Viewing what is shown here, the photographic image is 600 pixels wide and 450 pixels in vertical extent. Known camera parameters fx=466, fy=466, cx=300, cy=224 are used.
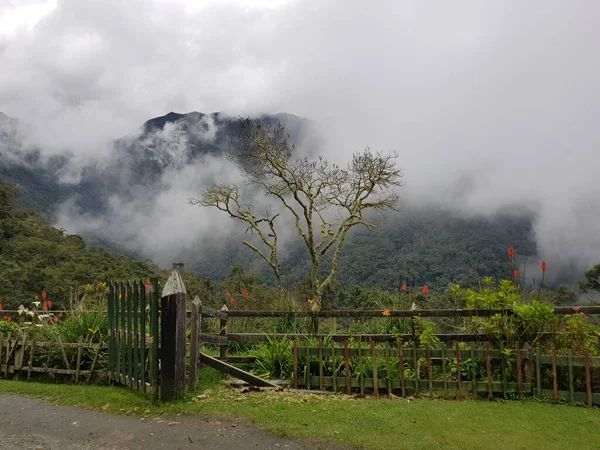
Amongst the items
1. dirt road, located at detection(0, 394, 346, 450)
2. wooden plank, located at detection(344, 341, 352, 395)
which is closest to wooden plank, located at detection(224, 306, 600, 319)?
wooden plank, located at detection(344, 341, 352, 395)

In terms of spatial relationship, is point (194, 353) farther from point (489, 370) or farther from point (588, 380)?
point (588, 380)

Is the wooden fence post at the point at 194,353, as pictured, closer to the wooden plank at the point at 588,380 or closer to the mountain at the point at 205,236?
the wooden plank at the point at 588,380

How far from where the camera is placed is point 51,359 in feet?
29.1

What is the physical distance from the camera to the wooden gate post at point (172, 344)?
6.98m

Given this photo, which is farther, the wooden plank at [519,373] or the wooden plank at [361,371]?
the wooden plank at [361,371]

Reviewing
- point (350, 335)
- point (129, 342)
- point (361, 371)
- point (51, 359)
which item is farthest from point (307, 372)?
point (51, 359)

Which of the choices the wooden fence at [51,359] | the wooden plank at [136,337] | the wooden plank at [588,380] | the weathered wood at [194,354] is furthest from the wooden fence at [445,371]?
the wooden fence at [51,359]

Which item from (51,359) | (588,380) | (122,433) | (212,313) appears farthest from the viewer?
(51,359)

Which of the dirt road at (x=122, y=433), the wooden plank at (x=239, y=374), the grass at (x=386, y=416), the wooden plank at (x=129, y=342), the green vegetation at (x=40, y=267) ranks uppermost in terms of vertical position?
the green vegetation at (x=40, y=267)

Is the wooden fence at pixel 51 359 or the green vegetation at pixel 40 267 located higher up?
the green vegetation at pixel 40 267

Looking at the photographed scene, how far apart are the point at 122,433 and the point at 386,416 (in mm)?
3373

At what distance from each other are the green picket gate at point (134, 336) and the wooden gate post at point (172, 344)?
128 millimetres

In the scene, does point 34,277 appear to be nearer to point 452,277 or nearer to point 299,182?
point 299,182

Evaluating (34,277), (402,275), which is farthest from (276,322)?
(402,275)
